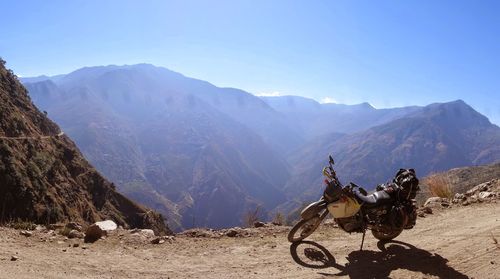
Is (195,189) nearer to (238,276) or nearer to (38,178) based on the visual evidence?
(38,178)

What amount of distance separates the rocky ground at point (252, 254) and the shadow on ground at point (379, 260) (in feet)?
0.05

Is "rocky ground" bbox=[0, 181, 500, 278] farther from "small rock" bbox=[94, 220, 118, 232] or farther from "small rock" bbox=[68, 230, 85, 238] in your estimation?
"small rock" bbox=[94, 220, 118, 232]

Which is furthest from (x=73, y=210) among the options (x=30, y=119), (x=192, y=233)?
(x=192, y=233)

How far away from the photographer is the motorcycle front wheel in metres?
7.85

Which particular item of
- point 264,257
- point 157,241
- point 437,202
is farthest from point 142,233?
point 437,202

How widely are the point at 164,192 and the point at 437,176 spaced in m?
187

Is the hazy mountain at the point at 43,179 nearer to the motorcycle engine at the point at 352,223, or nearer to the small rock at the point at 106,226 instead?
the small rock at the point at 106,226

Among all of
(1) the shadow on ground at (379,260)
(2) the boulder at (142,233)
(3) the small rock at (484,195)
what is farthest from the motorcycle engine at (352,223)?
(3) the small rock at (484,195)

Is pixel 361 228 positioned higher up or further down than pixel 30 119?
further down

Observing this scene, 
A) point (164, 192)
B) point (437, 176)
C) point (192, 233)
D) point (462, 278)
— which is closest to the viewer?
point (462, 278)

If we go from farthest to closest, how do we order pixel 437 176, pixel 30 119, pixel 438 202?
1. pixel 30 119
2. pixel 437 176
3. pixel 438 202

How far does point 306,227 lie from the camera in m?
8.07

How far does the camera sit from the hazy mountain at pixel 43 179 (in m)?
19.7

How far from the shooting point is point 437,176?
14281 millimetres
